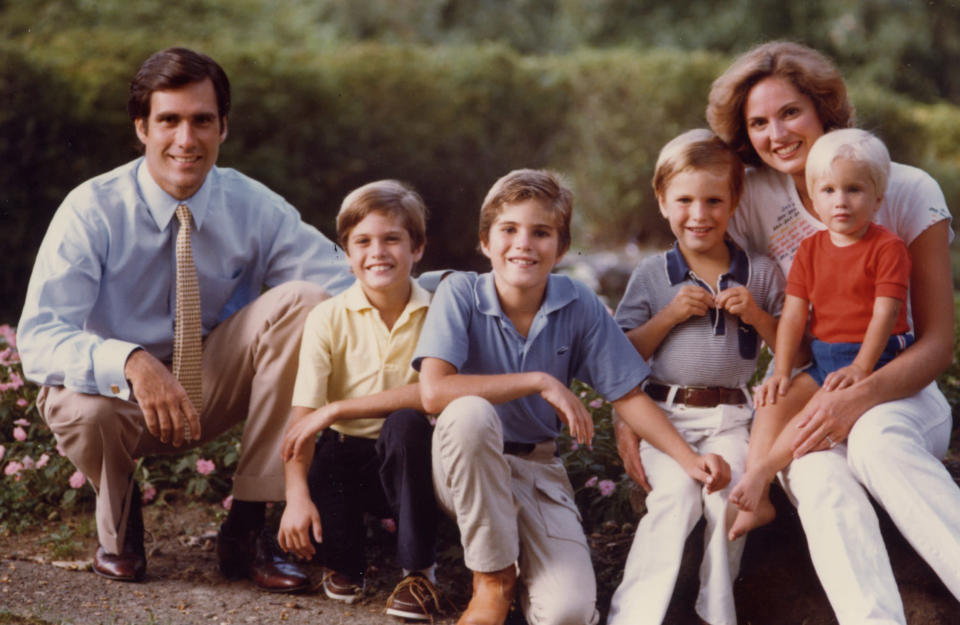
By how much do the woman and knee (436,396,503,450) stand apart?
51 cm

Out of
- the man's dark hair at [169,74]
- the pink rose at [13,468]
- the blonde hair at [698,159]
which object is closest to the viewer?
the blonde hair at [698,159]

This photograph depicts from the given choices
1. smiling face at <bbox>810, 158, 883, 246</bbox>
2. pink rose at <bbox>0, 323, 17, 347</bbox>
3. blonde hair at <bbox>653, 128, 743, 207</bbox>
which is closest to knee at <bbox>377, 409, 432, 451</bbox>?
blonde hair at <bbox>653, 128, 743, 207</bbox>

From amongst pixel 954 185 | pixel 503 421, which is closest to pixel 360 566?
pixel 503 421

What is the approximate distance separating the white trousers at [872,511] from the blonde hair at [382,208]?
4.30ft

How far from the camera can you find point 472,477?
9.73 feet

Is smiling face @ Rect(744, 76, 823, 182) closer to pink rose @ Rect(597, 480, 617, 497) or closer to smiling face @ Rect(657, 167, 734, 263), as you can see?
smiling face @ Rect(657, 167, 734, 263)

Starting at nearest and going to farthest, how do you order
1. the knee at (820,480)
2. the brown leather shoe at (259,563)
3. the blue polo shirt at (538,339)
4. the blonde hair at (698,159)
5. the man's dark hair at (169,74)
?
the knee at (820,480)
the blue polo shirt at (538,339)
the blonde hair at (698,159)
the brown leather shoe at (259,563)
the man's dark hair at (169,74)

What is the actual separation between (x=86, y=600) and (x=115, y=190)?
48.9 inches

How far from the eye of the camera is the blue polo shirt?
10.4ft

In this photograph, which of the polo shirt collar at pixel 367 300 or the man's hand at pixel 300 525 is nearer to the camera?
the man's hand at pixel 300 525

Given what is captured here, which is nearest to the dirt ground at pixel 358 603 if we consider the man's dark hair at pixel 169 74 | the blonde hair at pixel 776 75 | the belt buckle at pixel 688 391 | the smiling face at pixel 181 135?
the belt buckle at pixel 688 391

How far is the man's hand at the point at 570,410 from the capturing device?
2.93 meters

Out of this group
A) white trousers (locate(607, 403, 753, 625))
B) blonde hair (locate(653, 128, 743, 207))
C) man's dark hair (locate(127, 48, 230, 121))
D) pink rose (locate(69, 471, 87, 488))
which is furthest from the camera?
pink rose (locate(69, 471, 87, 488))

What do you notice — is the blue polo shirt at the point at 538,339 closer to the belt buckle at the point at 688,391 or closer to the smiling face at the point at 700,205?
the belt buckle at the point at 688,391
